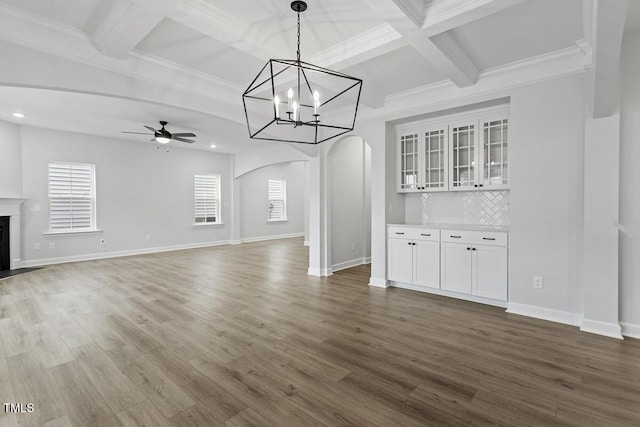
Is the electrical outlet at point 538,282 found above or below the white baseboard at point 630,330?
above

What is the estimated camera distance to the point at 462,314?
12.1 ft

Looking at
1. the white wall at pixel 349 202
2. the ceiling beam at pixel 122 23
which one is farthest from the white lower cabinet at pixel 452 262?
the ceiling beam at pixel 122 23

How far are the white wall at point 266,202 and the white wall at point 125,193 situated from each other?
632mm

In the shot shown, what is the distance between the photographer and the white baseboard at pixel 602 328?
3.03 m

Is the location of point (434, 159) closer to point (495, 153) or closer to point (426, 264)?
point (495, 153)

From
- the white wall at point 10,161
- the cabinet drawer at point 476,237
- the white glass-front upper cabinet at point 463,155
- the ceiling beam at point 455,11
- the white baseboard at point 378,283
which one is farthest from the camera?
the white wall at point 10,161

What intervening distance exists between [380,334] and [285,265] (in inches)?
150

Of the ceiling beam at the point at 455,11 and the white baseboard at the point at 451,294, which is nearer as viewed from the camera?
the ceiling beam at the point at 455,11

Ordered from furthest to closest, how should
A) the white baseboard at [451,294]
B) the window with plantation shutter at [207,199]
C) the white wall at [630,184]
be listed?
1. the window with plantation shutter at [207,199]
2. the white baseboard at [451,294]
3. the white wall at [630,184]

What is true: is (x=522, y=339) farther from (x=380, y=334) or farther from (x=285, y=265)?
(x=285, y=265)

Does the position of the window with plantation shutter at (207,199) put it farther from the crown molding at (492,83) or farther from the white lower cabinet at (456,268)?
the white lower cabinet at (456,268)

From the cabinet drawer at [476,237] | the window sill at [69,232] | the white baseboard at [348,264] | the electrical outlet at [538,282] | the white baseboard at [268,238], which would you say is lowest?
the white baseboard at [348,264]

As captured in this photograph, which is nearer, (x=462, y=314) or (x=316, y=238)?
(x=462, y=314)

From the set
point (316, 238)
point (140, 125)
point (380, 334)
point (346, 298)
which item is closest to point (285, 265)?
point (316, 238)
